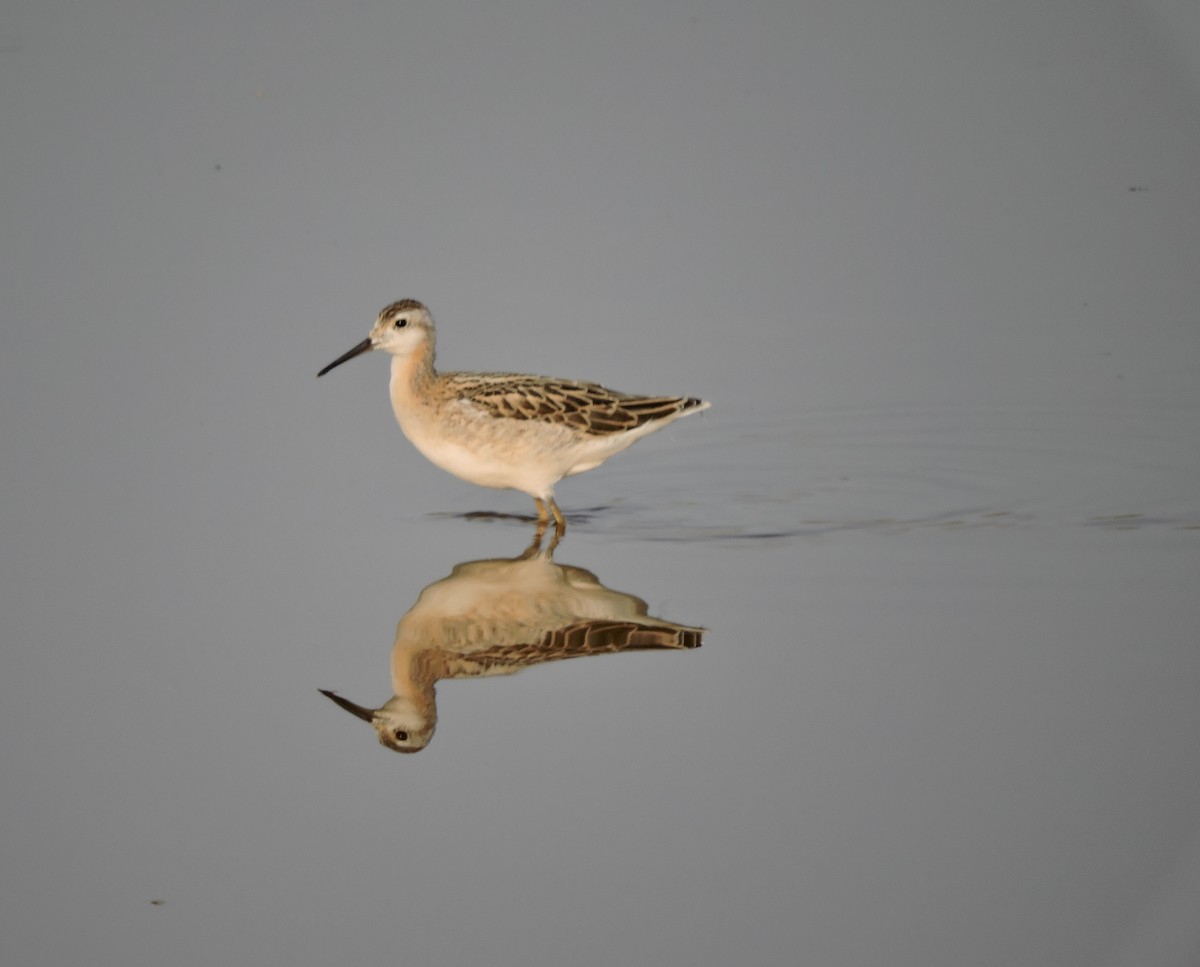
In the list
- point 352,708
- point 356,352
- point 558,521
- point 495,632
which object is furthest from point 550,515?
point 352,708

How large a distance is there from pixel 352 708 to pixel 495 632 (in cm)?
96

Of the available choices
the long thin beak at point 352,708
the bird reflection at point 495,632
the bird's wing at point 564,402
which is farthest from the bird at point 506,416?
the long thin beak at point 352,708

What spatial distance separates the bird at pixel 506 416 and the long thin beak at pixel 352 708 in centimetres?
249

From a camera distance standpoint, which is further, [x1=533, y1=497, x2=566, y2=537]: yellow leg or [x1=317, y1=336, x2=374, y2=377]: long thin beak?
[x1=317, y1=336, x2=374, y2=377]: long thin beak

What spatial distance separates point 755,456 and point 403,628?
3.71m

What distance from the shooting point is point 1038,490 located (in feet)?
37.2

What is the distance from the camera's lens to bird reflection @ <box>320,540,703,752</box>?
8328mm

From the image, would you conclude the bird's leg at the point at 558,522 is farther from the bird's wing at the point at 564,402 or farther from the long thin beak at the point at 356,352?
the long thin beak at the point at 356,352

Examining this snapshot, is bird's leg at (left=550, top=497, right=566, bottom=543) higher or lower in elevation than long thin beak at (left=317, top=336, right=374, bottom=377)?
lower

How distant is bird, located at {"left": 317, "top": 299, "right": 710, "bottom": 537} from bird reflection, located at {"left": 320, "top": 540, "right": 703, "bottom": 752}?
1113 millimetres

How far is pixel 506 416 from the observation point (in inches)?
423

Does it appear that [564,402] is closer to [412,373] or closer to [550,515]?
[550,515]

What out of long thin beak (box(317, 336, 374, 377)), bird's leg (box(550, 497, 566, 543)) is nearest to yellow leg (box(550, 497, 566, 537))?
bird's leg (box(550, 497, 566, 543))

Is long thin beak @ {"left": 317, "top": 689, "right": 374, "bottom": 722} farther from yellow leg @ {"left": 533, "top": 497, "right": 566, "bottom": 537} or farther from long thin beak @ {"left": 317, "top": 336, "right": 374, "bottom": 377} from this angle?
long thin beak @ {"left": 317, "top": 336, "right": 374, "bottom": 377}
